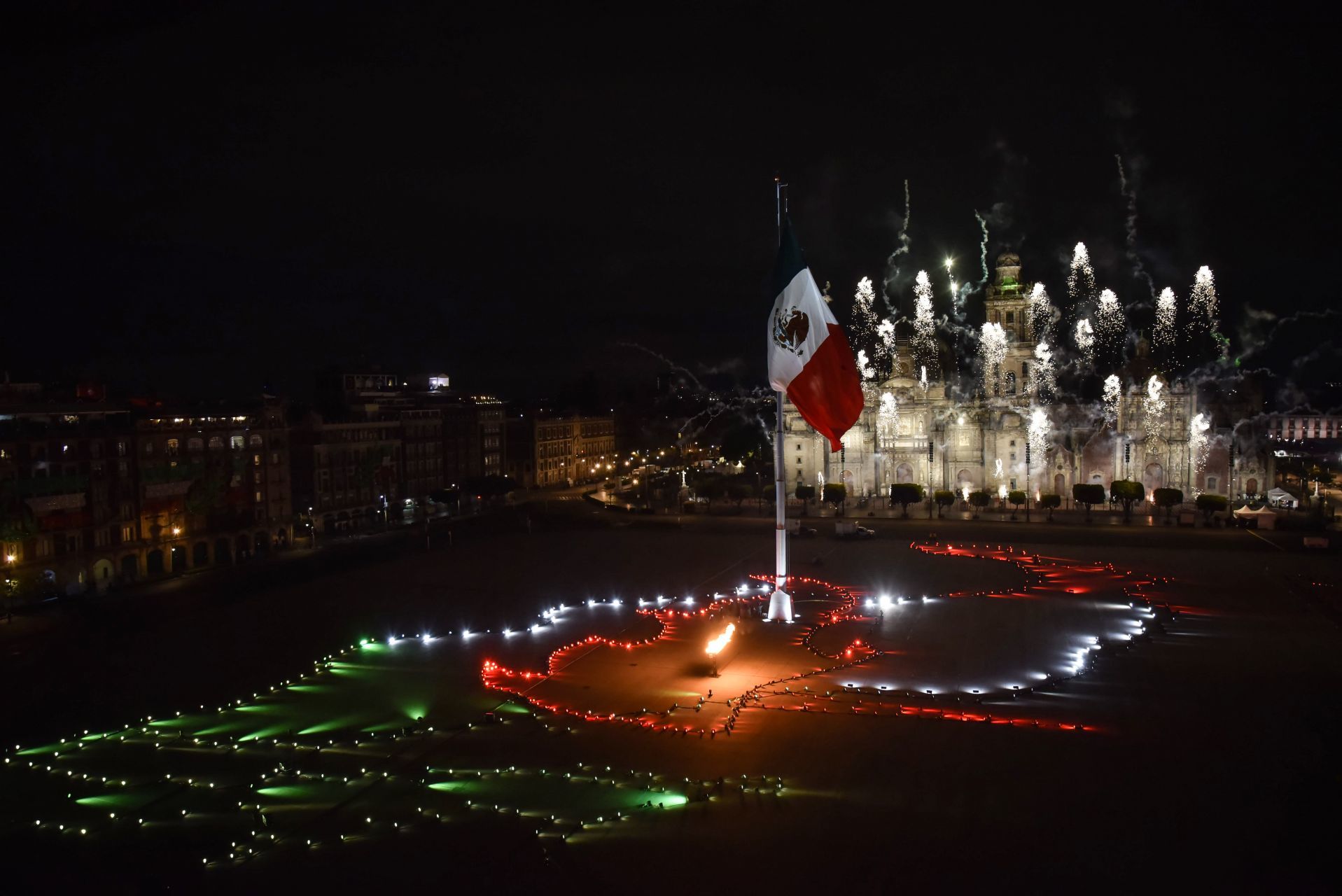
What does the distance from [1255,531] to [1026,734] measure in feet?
96.5

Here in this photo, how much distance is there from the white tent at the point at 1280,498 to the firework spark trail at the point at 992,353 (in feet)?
47.4

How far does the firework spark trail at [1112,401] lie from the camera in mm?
49344

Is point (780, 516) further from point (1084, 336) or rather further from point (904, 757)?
point (1084, 336)

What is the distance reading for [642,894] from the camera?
10.7 meters

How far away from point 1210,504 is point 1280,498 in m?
7.08

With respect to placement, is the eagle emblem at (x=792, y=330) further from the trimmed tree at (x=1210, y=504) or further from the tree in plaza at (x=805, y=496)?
the trimmed tree at (x=1210, y=504)

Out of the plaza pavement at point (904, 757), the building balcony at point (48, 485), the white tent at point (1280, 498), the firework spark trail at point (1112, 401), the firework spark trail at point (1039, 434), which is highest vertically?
the firework spark trail at point (1112, 401)

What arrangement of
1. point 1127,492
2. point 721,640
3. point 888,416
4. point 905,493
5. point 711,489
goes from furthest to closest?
point 888,416 < point 711,489 < point 905,493 < point 1127,492 < point 721,640

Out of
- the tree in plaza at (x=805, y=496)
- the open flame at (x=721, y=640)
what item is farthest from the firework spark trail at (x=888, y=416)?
the open flame at (x=721, y=640)

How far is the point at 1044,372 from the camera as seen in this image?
177ft

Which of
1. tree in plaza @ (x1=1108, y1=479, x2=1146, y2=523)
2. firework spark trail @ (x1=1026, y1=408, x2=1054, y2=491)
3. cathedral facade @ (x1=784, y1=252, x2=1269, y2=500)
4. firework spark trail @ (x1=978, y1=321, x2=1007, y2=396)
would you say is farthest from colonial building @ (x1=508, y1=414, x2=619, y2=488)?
tree in plaza @ (x1=1108, y1=479, x2=1146, y2=523)

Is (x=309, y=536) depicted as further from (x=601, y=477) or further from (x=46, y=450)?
(x=601, y=477)

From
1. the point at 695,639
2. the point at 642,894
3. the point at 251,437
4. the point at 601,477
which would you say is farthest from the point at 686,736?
the point at 601,477

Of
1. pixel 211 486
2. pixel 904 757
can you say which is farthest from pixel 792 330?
pixel 211 486
